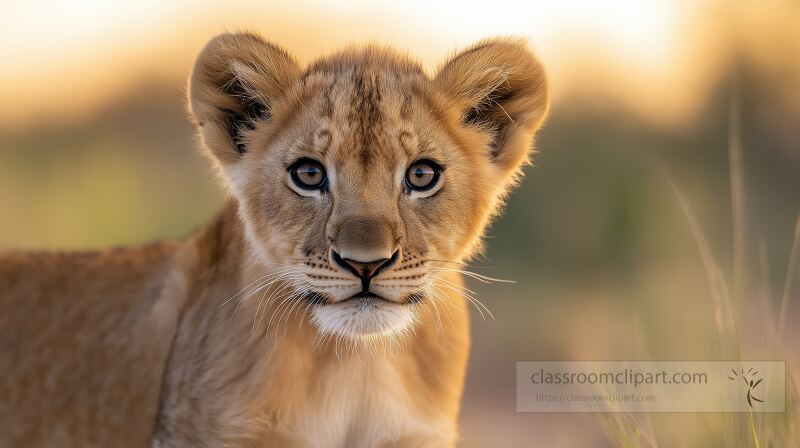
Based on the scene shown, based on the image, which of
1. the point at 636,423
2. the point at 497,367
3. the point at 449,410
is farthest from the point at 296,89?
the point at 497,367

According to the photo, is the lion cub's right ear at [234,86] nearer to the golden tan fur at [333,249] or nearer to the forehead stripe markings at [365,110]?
the golden tan fur at [333,249]

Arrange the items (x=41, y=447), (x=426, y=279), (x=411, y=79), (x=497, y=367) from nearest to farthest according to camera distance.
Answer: (x=426, y=279)
(x=411, y=79)
(x=41, y=447)
(x=497, y=367)

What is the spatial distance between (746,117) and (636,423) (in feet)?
19.7

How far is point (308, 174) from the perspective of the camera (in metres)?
3.42

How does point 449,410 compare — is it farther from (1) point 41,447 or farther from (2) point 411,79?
(1) point 41,447

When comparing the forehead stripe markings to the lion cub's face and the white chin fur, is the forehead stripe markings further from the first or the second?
the white chin fur

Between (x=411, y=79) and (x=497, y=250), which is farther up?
(x=497, y=250)

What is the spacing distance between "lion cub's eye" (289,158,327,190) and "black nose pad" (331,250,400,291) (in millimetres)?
312

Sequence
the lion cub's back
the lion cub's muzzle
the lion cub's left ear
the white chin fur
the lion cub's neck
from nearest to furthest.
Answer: the lion cub's muzzle → the white chin fur → the lion cub's neck → the lion cub's left ear → the lion cub's back

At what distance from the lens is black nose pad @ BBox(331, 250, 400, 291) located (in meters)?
3.11

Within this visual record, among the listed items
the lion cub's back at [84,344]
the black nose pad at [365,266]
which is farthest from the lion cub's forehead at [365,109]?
the lion cub's back at [84,344]

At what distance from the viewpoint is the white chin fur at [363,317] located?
10.5ft

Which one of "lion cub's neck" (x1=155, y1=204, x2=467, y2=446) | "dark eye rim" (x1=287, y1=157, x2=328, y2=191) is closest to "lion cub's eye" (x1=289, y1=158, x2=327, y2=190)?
"dark eye rim" (x1=287, y1=157, x2=328, y2=191)

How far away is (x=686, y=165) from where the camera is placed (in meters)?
8.50
